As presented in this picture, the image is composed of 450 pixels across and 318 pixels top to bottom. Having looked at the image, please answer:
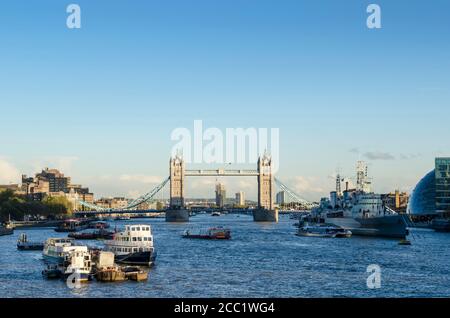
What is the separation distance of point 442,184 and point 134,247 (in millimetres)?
72241

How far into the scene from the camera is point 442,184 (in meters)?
99.3

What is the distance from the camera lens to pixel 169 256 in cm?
4062

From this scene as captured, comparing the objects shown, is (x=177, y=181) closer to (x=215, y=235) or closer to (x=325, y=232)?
(x=325, y=232)

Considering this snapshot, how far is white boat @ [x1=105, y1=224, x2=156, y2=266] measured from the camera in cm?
3436

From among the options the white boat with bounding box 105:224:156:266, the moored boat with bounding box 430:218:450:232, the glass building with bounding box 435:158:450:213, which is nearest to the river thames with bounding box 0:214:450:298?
the white boat with bounding box 105:224:156:266

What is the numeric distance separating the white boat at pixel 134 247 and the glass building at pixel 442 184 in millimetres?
69493

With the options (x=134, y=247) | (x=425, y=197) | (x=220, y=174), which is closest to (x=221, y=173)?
(x=220, y=174)

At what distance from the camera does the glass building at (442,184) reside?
→ 9881 centimetres

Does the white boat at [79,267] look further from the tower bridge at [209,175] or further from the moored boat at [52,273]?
the tower bridge at [209,175]

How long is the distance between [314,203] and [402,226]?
83.3m

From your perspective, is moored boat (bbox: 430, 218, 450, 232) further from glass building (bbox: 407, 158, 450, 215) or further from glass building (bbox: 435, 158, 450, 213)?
glass building (bbox: 435, 158, 450, 213)

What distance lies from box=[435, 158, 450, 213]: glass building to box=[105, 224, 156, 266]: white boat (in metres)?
69.5

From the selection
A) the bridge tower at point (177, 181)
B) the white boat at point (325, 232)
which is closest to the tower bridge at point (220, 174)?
the bridge tower at point (177, 181)
